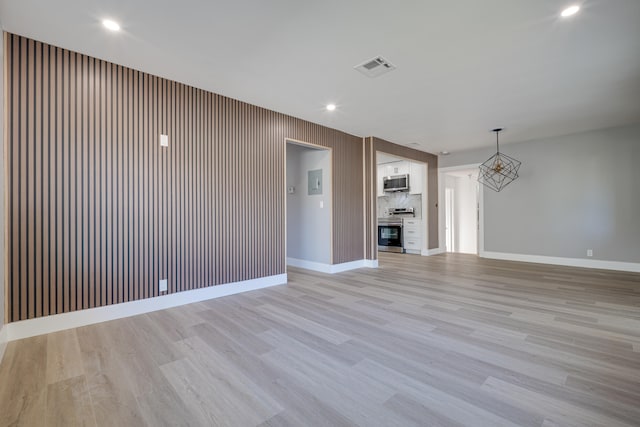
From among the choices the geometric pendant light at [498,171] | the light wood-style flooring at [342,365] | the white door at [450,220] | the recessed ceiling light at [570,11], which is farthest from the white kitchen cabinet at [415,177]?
the recessed ceiling light at [570,11]

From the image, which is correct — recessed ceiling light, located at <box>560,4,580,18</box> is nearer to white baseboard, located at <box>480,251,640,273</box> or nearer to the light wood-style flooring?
the light wood-style flooring

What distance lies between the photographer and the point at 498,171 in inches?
239

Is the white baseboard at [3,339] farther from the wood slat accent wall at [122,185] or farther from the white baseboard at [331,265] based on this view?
the white baseboard at [331,265]

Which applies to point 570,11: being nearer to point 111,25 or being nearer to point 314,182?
point 111,25

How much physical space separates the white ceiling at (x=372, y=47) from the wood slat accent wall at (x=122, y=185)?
30cm

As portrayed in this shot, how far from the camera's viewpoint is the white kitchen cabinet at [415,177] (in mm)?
7302

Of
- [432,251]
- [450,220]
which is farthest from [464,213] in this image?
[432,251]

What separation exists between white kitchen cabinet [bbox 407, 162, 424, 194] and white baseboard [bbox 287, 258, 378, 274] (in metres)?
2.74

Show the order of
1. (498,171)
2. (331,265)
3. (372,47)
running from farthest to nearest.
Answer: (498,171) < (331,265) < (372,47)

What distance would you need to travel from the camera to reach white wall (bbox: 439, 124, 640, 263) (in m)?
5.04

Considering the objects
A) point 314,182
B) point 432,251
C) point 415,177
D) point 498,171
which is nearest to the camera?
point 314,182

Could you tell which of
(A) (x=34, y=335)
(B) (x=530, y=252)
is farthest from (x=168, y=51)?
(B) (x=530, y=252)

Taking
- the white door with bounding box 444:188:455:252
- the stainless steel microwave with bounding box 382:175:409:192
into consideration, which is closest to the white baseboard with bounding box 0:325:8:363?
the stainless steel microwave with bounding box 382:175:409:192

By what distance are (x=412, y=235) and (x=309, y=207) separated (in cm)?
329
